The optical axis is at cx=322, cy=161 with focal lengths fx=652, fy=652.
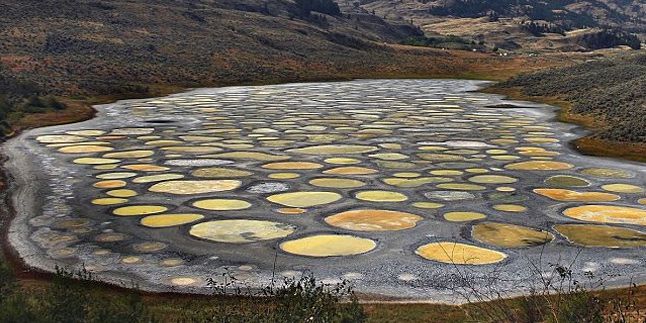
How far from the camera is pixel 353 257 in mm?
10422

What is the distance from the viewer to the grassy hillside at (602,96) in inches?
904

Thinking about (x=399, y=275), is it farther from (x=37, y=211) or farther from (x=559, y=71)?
(x=559, y=71)

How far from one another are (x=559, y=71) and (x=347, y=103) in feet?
80.5

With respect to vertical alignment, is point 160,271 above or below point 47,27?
below

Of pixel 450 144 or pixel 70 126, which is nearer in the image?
pixel 450 144

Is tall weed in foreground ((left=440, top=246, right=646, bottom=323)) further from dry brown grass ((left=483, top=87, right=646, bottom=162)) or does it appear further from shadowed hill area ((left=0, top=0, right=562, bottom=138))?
shadowed hill area ((left=0, top=0, right=562, bottom=138))

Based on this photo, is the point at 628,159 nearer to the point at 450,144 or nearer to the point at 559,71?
the point at 450,144

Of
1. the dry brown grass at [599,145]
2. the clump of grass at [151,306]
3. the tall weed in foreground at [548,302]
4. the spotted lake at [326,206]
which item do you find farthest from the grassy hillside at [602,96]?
the clump of grass at [151,306]

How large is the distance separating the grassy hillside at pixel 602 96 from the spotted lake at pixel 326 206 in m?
1.98

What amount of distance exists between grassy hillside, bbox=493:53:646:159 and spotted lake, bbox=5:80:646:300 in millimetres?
1979

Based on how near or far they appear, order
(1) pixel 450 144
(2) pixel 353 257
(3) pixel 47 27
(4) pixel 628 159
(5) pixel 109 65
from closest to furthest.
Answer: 1. (2) pixel 353 257
2. (4) pixel 628 159
3. (1) pixel 450 144
4. (5) pixel 109 65
5. (3) pixel 47 27

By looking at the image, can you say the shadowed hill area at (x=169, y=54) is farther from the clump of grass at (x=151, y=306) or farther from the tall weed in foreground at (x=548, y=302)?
the tall weed in foreground at (x=548, y=302)

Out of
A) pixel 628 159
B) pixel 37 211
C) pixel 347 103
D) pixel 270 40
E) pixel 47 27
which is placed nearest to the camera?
pixel 37 211

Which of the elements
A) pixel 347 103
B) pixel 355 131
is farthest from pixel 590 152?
pixel 347 103
